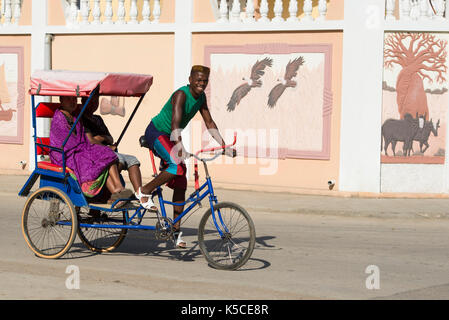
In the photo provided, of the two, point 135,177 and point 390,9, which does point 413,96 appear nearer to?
point 390,9

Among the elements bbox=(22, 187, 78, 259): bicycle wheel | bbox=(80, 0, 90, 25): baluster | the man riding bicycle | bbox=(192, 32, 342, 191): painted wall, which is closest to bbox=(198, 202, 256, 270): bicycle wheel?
the man riding bicycle

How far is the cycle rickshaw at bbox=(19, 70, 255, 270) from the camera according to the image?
888 centimetres

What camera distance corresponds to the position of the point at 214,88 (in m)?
17.4

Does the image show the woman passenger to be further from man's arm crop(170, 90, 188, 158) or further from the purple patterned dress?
man's arm crop(170, 90, 188, 158)

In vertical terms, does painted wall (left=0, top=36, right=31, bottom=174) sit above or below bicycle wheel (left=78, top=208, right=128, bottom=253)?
above

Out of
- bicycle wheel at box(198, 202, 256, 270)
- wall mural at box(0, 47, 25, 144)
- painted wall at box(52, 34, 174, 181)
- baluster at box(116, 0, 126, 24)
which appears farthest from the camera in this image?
wall mural at box(0, 47, 25, 144)

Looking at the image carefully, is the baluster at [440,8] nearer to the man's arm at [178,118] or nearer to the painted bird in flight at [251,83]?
the painted bird in flight at [251,83]

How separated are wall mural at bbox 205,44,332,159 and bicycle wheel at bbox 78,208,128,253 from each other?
6.74m

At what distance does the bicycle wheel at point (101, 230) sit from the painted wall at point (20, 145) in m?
8.95

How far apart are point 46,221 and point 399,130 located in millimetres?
8384

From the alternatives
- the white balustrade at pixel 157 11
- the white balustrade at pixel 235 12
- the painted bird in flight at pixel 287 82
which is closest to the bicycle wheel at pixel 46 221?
the painted bird in flight at pixel 287 82

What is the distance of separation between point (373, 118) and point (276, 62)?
2226 millimetres

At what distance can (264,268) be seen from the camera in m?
9.14

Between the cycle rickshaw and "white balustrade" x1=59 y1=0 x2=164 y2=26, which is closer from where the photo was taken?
the cycle rickshaw
